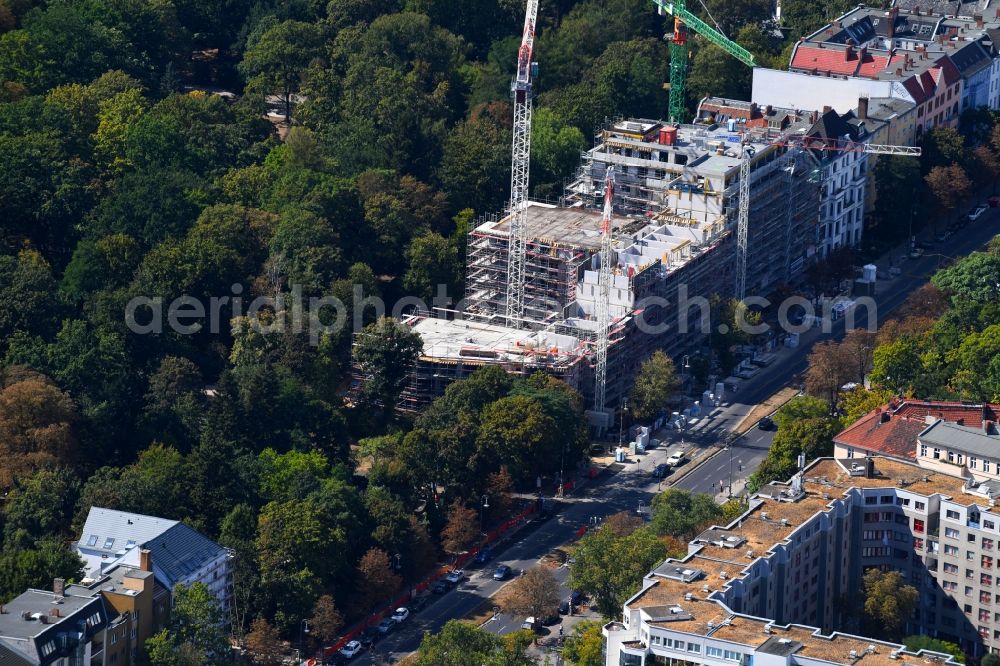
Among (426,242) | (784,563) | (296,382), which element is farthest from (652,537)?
(426,242)

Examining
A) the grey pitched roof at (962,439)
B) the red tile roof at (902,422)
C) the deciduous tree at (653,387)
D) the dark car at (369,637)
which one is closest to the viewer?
the dark car at (369,637)

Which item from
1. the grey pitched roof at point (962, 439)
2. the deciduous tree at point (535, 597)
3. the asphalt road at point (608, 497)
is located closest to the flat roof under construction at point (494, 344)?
the asphalt road at point (608, 497)

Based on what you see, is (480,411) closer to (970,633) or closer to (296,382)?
(296,382)

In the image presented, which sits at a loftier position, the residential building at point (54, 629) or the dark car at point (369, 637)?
the residential building at point (54, 629)

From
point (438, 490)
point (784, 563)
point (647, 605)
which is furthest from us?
point (438, 490)

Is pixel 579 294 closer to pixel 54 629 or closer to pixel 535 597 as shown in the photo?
pixel 535 597

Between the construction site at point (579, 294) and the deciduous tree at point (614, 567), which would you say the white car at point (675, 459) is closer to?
the construction site at point (579, 294)

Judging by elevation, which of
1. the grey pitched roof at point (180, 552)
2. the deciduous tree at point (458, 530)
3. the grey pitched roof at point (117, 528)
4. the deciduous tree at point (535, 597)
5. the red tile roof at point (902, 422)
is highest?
the red tile roof at point (902, 422)

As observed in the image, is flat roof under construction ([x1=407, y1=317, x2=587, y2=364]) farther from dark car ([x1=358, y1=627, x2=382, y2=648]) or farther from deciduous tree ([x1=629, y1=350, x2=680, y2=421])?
dark car ([x1=358, y1=627, x2=382, y2=648])
